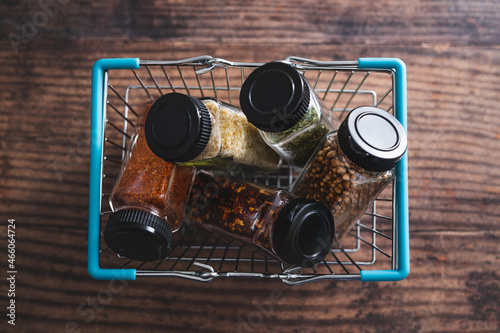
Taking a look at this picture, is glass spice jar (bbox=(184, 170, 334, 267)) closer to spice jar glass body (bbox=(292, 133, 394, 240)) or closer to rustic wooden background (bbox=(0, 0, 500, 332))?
spice jar glass body (bbox=(292, 133, 394, 240))

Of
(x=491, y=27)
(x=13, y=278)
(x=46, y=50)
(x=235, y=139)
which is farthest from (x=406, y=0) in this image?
(x=13, y=278)

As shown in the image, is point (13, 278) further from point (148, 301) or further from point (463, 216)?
point (463, 216)

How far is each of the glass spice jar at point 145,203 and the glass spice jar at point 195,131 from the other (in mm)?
45

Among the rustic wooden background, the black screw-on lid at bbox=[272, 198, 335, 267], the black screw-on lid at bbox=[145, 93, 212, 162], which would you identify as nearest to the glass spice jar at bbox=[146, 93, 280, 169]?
the black screw-on lid at bbox=[145, 93, 212, 162]

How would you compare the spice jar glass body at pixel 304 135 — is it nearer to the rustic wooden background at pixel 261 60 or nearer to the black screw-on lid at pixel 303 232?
the black screw-on lid at pixel 303 232

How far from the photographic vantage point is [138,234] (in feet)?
1.38

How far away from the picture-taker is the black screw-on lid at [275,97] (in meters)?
0.39

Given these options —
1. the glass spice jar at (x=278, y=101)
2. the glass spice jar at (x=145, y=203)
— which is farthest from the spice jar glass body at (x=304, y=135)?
the glass spice jar at (x=145, y=203)

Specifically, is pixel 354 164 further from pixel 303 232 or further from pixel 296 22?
pixel 296 22

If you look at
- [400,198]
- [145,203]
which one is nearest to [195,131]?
[145,203]

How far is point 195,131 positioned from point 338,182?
0.58 feet

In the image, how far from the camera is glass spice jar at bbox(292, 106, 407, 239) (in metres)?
0.38

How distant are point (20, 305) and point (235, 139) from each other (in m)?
0.49

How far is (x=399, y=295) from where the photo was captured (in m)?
0.63
